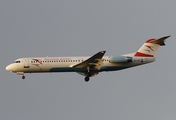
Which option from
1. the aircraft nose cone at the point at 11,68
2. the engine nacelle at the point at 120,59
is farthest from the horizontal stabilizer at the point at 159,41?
the aircraft nose cone at the point at 11,68

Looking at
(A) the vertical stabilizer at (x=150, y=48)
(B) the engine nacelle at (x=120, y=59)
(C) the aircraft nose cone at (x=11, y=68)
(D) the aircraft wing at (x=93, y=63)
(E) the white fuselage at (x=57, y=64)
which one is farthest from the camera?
(A) the vertical stabilizer at (x=150, y=48)

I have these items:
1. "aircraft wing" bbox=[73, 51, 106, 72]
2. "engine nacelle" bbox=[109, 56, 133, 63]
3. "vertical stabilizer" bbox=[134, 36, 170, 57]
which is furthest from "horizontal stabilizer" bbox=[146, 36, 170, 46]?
"aircraft wing" bbox=[73, 51, 106, 72]

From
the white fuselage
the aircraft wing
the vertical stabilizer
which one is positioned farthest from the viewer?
the vertical stabilizer

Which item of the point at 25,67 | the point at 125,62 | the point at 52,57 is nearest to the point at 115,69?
the point at 125,62

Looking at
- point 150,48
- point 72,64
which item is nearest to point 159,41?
point 150,48

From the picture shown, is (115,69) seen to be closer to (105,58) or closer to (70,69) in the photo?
(105,58)

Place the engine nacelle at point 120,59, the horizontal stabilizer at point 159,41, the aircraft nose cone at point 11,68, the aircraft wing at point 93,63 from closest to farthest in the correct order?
the aircraft wing at point 93,63 → the engine nacelle at point 120,59 → the aircraft nose cone at point 11,68 → the horizontal stabilizer at point 159,41

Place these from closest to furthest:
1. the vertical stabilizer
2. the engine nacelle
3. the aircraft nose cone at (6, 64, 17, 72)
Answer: the engine nacelle
the aircraft nose cone at (6, 64, 17, 72)
the vertical stabilizer

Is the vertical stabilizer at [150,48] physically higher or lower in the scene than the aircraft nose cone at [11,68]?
higher

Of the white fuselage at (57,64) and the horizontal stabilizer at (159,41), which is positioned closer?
the white fuselage at (57,64)

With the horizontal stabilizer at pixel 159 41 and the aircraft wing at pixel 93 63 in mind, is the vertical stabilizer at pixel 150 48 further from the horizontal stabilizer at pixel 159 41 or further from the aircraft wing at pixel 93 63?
the aircraft wing at pixel 93 63

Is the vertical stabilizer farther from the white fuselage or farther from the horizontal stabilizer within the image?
the white fuselage

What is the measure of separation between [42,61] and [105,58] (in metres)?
7.67

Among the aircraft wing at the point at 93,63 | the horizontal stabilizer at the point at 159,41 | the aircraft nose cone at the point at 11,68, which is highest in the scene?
the horizontal stabilizer at the point at 159,41
